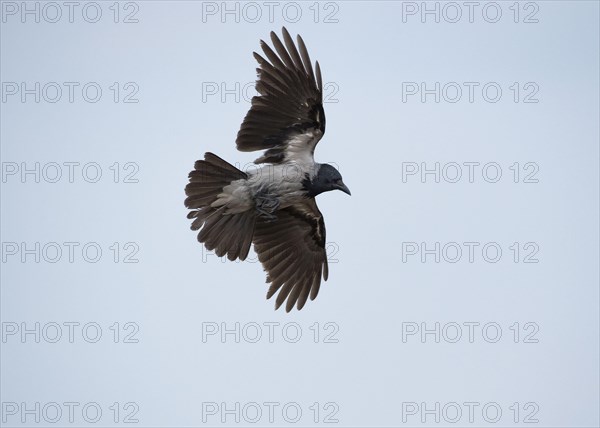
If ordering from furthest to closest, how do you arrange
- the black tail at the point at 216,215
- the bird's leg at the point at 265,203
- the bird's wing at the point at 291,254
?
the bird's wing at the point at 291,254, the bird's leg at the point at 265,203, the black tail at the point at 216,215

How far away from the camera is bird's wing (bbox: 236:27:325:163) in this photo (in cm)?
1483

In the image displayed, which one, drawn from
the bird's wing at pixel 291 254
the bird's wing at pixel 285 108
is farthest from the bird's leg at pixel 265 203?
the bird's wing at pixel 291 254

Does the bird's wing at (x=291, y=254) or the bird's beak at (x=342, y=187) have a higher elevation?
the bird's beak at (x=342, y=187)


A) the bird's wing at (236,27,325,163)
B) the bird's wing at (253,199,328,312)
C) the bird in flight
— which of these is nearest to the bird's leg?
the bird in flight

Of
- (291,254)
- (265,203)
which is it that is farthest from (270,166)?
(291,254)

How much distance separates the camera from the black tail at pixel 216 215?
14.7m

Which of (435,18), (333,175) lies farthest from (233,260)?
(435,18)

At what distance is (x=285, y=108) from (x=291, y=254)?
2290mm

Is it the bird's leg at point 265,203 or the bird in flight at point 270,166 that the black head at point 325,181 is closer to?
the bird in flight at point 270,166

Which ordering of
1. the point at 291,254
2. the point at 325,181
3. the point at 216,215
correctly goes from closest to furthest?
the point at 216,215
the point at 325,181
the point at 291,254

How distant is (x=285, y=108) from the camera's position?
15047 mm

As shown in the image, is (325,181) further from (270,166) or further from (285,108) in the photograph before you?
(285,108)

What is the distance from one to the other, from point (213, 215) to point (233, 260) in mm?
629

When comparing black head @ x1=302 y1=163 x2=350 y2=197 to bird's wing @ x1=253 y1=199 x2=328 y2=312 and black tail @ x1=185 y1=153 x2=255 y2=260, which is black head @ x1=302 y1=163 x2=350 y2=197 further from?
bird's wing @ x1=253 y1=199 x2=328 y2=312
